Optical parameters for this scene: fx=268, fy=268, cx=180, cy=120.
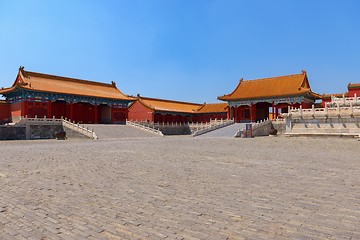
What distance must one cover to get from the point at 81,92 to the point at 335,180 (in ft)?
121

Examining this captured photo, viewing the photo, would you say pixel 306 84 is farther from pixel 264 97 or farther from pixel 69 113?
pixel 69 113

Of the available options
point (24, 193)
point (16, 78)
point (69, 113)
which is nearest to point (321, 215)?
point (24, 193)

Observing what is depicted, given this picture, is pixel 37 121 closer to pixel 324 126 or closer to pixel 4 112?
pixel 4 112

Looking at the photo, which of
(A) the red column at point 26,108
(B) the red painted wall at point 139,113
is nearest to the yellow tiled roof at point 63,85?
(A) the red column at point 26,108

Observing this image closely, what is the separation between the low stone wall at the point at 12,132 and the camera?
90.5 ft

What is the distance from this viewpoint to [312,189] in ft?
17.4

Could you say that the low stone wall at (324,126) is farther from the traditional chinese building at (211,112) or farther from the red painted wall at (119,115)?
the red painted wall at (119,115)

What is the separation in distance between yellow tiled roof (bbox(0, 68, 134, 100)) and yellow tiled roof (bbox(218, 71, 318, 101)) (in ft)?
60.1

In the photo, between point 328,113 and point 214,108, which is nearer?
point 328,113

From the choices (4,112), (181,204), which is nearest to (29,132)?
(4,112)

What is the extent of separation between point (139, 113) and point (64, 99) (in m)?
13.8

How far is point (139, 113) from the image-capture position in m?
46.3

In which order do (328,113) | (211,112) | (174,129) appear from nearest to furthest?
(328,113)
(174,129)
(211,112)

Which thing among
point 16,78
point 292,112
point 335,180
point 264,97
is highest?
point 16,78
